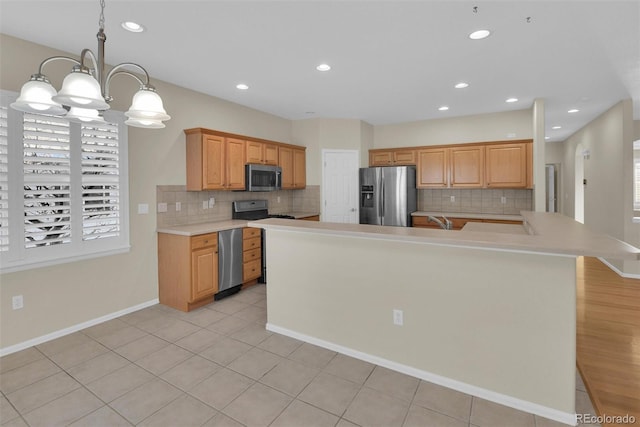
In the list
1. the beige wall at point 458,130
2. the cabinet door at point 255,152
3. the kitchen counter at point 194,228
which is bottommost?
the kitchen counter at point 194,228

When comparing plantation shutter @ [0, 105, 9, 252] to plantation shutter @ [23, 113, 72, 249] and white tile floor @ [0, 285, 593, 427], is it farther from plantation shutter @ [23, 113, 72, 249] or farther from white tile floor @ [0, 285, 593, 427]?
white tile floor @ [0, 285, 593, 427]

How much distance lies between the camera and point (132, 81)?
3.57 m

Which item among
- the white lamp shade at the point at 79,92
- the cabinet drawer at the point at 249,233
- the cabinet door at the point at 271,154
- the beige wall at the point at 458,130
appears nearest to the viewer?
the white lamp shade at the point at 79,92

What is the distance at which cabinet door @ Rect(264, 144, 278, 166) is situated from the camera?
503cm

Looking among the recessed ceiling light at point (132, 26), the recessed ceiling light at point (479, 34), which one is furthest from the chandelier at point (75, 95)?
the recessed ceiling light at point (479, 34)

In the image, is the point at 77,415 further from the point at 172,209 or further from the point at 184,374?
the point at 172,209

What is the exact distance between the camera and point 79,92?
1.48 m

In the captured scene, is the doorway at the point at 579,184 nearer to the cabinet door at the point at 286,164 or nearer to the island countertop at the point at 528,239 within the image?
the island countertop at the point at 528,239

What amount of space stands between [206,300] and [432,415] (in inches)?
111

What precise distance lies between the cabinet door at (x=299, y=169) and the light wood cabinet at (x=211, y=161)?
1387mm

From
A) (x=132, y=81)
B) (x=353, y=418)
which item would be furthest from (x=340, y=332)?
(x=132, y=81)

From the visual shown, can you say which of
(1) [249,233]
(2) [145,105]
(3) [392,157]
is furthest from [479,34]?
(3) [392,157]

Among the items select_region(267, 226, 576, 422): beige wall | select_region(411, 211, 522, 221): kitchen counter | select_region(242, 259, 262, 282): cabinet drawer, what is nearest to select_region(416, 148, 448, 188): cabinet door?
select_region(411, 211, 522, 221): kitchen counter

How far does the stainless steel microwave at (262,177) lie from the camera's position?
467 centimetres
